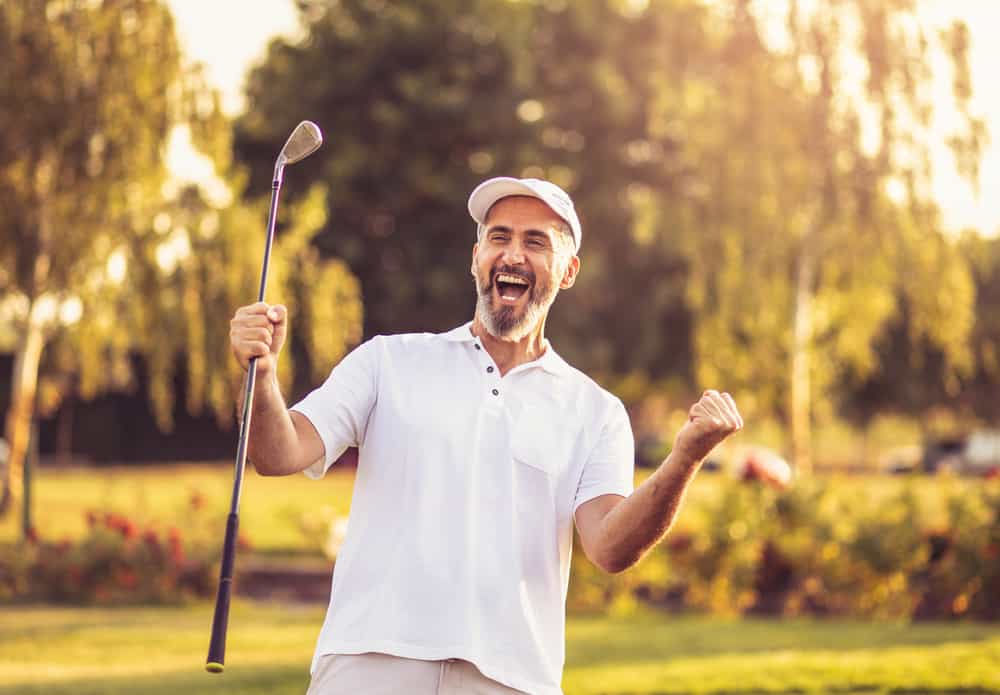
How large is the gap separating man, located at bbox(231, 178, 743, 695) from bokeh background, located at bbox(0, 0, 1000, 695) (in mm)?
5825

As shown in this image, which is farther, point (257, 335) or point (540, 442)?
point (540, 442)

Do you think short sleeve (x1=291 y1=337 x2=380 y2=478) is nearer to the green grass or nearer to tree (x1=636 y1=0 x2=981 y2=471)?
the green grass

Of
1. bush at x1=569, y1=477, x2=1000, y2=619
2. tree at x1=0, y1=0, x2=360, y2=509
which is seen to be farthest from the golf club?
tree at x1=0, y1=0, x2=360, y2=509

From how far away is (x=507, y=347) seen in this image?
3783mm

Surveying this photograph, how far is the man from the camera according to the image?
3383 millimetres

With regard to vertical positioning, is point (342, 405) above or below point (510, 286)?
below

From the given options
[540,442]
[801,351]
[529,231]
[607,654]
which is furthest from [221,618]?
[801,351]

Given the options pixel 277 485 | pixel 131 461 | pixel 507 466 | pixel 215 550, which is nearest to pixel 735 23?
pixel 215 550

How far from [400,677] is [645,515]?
2.17ft

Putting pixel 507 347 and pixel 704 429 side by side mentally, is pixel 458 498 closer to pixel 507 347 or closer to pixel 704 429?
pixel 507 347

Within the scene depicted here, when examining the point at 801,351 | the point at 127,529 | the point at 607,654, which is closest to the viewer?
the point at 607,654

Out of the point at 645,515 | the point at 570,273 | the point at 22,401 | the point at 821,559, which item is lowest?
the point at 645,515

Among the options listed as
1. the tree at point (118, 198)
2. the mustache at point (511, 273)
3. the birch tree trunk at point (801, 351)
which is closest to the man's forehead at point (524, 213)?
the mustache at point (511, 273)

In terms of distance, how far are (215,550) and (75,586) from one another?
51.5 inches
